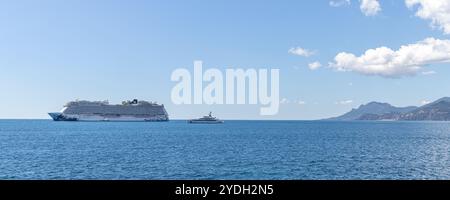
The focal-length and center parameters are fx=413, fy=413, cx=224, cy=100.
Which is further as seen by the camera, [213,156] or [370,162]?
[213,156]

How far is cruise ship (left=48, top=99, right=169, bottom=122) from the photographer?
177m

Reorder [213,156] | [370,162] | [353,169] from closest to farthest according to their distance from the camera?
[353,169], [370,162], [213,156]

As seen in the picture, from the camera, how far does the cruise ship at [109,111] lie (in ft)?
581

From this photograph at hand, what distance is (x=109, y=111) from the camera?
18550 centimetres
